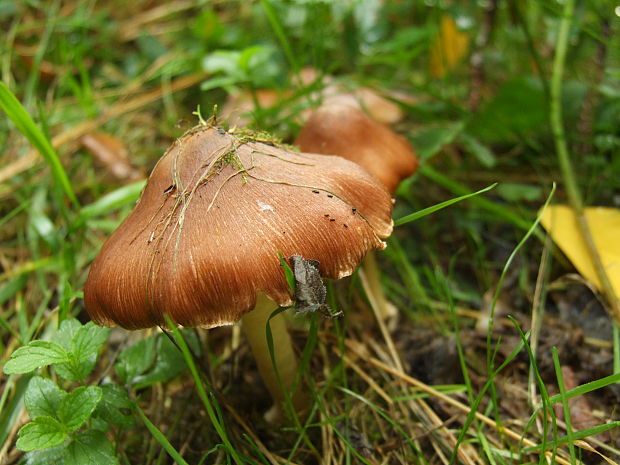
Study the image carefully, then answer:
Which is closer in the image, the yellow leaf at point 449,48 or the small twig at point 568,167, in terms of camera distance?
the small twig at point 568,167

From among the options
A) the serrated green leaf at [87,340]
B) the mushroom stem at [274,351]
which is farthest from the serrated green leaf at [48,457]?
the mushroom stem at [274,351]

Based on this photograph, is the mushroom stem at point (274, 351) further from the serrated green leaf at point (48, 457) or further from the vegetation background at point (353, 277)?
the serrated green leaf at point (48, 457)

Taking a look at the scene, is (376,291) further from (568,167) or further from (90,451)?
(90,451)

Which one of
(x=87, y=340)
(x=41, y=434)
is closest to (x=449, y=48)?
(x=87, y=340)

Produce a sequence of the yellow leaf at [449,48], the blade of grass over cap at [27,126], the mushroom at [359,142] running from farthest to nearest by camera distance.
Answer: the yellow leaf at [449,48] → the mushroom at [359,142] → the blade of grass over cap at [27,126]

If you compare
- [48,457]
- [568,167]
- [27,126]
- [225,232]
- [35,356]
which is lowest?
[568,167]

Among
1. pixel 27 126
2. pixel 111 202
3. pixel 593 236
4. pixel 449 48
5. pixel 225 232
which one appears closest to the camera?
pixel 225 232
